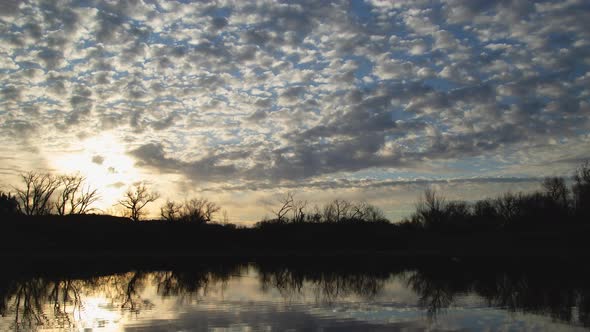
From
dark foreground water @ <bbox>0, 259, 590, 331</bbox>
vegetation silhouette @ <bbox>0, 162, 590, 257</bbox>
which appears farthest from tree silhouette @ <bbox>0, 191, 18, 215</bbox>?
dark foreground water @ <bbox>0, 259, 590, 331</bbox>

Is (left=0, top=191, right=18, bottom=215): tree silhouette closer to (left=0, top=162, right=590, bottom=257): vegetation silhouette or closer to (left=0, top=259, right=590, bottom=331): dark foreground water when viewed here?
(left=0, top=162, right=590, bottom=257): vegetation silhouette

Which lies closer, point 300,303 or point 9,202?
point 300,303

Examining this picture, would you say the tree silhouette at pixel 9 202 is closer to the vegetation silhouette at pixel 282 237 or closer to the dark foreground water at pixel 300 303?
the vegetation silhouette at pixel 282 237

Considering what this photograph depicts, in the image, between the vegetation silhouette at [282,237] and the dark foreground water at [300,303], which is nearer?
the dark foreground water at [300,303]

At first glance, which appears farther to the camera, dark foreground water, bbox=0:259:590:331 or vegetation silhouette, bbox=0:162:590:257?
vegetation silhouette, bbox=0:162:590:257

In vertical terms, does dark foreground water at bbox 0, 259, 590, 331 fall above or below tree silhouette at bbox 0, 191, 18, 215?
below

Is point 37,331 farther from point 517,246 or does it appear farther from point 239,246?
point 517,246

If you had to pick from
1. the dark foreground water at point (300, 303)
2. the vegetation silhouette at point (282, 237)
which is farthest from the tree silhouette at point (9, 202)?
the dark foreground water at point (300, 303)

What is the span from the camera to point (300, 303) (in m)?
19.0

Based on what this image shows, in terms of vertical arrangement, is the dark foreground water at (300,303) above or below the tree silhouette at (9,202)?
below

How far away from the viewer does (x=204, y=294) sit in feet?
71.3

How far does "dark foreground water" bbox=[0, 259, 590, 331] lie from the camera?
14.3 meters

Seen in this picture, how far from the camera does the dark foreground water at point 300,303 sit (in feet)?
46.8

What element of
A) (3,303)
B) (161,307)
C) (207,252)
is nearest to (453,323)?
(161,307)
